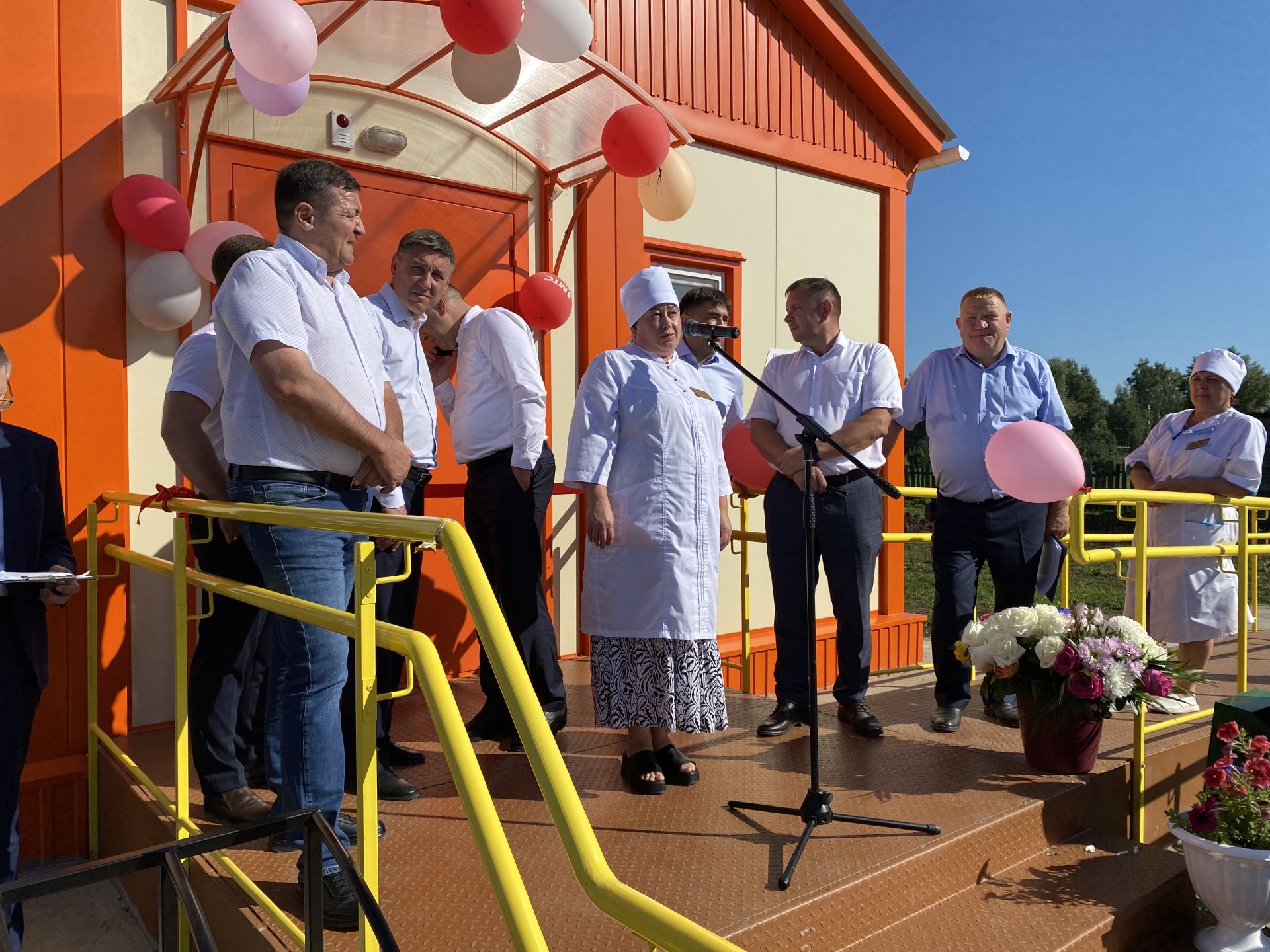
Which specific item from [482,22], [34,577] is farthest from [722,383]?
[34,577]

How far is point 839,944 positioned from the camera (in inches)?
99.7

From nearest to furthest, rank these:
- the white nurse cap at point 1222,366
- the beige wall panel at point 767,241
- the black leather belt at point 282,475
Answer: the black leather belt at point 282,475, the white nurse cap at point 1222,366, the beige wall panel at point 767,241

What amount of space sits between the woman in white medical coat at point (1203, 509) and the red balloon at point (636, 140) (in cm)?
319

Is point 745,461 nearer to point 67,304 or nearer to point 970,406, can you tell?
point 970,406

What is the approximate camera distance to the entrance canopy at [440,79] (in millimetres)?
3863

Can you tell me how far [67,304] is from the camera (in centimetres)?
374

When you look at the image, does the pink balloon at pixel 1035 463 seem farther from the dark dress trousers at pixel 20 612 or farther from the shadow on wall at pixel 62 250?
the shadow on wall at pixel 62 250

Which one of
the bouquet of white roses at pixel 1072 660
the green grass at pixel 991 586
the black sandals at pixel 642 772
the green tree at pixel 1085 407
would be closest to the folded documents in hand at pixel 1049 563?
the bouquet of white roses at pixel 1072 660

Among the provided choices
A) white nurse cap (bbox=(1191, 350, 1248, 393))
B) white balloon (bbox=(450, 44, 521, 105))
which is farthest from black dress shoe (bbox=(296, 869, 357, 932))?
white nurse cap (bbox=(1191, 350, 1248, 393))

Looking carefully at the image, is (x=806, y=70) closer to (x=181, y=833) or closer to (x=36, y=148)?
(x=36, y=148)

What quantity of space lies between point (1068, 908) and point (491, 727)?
2.14 meters

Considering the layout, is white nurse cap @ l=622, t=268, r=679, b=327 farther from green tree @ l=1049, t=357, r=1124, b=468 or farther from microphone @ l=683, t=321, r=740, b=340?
green tree @ l=1049, t=357, r=1124, b=468

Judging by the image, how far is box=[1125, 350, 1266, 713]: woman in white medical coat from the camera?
499 centimetres

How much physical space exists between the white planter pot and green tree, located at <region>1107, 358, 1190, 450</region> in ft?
129
